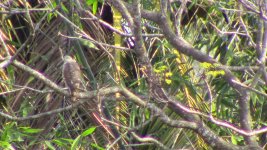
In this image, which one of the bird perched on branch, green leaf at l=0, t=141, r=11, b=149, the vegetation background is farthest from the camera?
the vegetation background

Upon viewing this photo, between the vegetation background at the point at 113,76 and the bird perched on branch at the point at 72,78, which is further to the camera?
the vegetation background at the point at 113,76

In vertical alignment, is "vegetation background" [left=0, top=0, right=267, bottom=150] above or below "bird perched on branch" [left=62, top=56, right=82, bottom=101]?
below

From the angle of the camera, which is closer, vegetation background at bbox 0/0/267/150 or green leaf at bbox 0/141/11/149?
green leaf at bbox 0/141/11/149

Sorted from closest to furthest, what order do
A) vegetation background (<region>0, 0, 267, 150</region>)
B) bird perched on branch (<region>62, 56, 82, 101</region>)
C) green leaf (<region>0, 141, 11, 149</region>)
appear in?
bird perched on branch (<region>62, 56, 82, 101</region>) → green leaf (<region>0, 141, 11, 149</region>) → vegetation background (<region>0, 0, 267, 150</region>)

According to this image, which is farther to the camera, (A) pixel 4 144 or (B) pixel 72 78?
(A) pixel 4 144

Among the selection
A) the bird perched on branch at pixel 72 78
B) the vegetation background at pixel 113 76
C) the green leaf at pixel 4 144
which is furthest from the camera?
the vegetation background at pixel 113 76

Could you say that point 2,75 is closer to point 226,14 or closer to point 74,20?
point 74,20

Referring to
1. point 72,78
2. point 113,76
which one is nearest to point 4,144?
point 72,78

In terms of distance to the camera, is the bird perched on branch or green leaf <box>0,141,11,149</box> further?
green leaf <box>0,141,11,149</box>

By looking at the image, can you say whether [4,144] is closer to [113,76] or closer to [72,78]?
[72,78]

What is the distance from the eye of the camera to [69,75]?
123 inches

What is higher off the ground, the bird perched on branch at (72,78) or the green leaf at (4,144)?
the bird perched on branch at (72,78)

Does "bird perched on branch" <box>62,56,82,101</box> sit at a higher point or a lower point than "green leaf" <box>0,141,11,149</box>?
higher

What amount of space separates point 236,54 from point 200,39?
A: 50 centimetres
